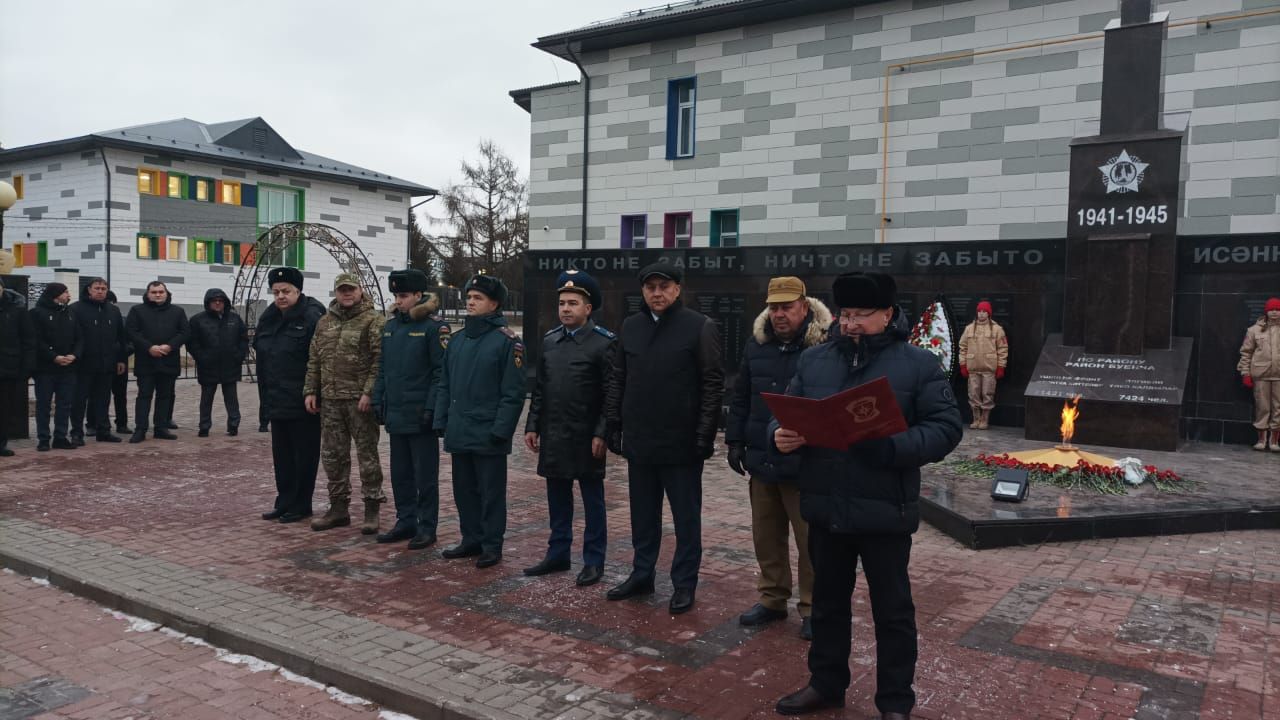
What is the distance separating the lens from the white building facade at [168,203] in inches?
1236

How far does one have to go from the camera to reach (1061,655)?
4.68 meters

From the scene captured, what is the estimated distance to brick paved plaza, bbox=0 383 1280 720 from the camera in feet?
13.6

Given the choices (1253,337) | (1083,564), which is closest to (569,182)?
(1253,337)

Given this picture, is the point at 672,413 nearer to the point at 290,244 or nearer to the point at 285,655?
the point at 285,655

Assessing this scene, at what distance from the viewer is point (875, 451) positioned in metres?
3.75

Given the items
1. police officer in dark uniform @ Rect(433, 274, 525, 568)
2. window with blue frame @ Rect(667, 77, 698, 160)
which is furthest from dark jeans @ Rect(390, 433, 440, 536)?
window with blue frame @ Rect(667, 77, 698, 160)

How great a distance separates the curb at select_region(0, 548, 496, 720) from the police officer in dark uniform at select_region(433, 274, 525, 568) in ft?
5.85

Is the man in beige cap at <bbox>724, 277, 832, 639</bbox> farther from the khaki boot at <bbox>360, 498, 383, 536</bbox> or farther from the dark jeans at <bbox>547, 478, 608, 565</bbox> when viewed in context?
the khaki boot at <bbox>360, 498, 383, 536</bbox>

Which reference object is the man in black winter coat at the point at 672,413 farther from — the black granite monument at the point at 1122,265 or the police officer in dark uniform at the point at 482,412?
the black granite monument at the point at 1122,265

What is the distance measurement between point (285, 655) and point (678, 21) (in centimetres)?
1565

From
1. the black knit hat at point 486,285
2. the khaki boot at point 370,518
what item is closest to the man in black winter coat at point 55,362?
the khaki boot at point 370,518

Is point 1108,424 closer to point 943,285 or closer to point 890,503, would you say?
point 943,285

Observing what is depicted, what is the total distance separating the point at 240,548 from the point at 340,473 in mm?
1003

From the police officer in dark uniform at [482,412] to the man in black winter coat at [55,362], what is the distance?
753 cm
